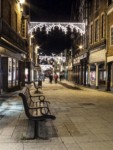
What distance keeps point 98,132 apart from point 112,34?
24.2 meters

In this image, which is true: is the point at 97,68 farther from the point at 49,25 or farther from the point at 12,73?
the point at 12,73

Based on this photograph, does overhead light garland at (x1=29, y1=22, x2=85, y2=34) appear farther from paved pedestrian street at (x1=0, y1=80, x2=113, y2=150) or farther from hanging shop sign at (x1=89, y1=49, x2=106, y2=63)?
paved pedestrian street at (x1=0, y1=80, x2=113, y2=150)

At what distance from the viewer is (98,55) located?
3950cm

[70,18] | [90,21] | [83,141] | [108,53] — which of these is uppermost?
[70,18]

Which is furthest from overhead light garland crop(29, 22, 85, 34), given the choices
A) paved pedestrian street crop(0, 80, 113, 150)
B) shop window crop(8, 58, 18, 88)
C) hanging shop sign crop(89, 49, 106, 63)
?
paved pedestrian street crop(0, 80, 113, 150)

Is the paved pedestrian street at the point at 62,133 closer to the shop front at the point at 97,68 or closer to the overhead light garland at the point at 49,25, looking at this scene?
the shop front at the point at 97,68

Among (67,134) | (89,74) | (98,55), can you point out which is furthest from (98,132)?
(89,74)

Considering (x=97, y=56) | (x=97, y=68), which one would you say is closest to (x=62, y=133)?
(x=97, y=68)

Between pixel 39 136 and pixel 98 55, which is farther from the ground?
pixel 98 55

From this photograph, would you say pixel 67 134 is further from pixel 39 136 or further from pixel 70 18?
pixel 70 18

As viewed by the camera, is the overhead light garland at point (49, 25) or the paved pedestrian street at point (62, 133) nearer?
the paved pedestrian street at point (62, 133)

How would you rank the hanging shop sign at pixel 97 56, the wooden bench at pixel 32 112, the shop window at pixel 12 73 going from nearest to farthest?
the wooden bench at pixel 32 112, the shop window at pixel 12 73, the hanging shop sign at pixel 97 56

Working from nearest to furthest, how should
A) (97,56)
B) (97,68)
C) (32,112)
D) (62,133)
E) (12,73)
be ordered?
(62,133) < (32,112) < (12,73) < (97,68) < (97,56)

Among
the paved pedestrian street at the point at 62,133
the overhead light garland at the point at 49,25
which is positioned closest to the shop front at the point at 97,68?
the overhead light garland at the point at 49,25
